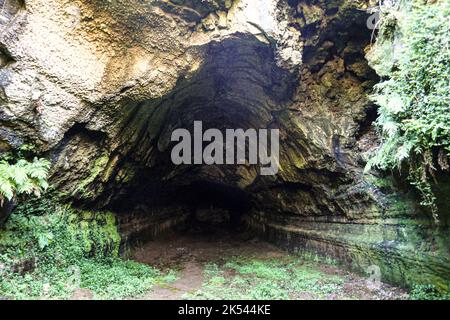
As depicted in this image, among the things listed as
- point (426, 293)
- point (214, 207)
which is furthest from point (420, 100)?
point (214, 207)

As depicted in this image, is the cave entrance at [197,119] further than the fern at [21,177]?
Yes

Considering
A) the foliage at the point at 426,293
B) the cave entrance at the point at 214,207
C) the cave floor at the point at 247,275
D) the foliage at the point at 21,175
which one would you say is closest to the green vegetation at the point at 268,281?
the cave floor at the point at 247,275

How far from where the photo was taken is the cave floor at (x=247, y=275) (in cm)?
655

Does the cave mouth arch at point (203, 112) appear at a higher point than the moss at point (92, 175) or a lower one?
higher

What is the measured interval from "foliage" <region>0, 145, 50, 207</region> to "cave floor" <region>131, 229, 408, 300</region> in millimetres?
3099

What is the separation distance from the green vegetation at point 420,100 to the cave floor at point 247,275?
102 inches

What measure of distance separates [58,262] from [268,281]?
4.80m

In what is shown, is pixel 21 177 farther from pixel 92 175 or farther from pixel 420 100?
pixel 420 100

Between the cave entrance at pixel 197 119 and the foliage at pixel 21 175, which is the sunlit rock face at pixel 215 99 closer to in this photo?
the cave entrance at pixel 197 119

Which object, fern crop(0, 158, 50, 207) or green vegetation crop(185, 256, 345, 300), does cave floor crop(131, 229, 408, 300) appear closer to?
green vegetation crop(185, 256, 345, 300)

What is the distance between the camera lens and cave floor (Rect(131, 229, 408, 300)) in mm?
6551

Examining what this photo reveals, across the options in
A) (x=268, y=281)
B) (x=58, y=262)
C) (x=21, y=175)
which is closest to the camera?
(x=21, y=175)

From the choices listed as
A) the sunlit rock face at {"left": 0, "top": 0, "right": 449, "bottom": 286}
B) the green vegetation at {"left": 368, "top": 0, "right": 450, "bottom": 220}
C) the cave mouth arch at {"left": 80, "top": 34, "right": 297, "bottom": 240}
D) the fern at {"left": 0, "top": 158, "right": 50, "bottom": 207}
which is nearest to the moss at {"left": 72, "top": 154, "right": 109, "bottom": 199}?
the sunlit rock face at {"left": 0, "top": 0, "right": 449, "bottom": 286}

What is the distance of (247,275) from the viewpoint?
8492mm
